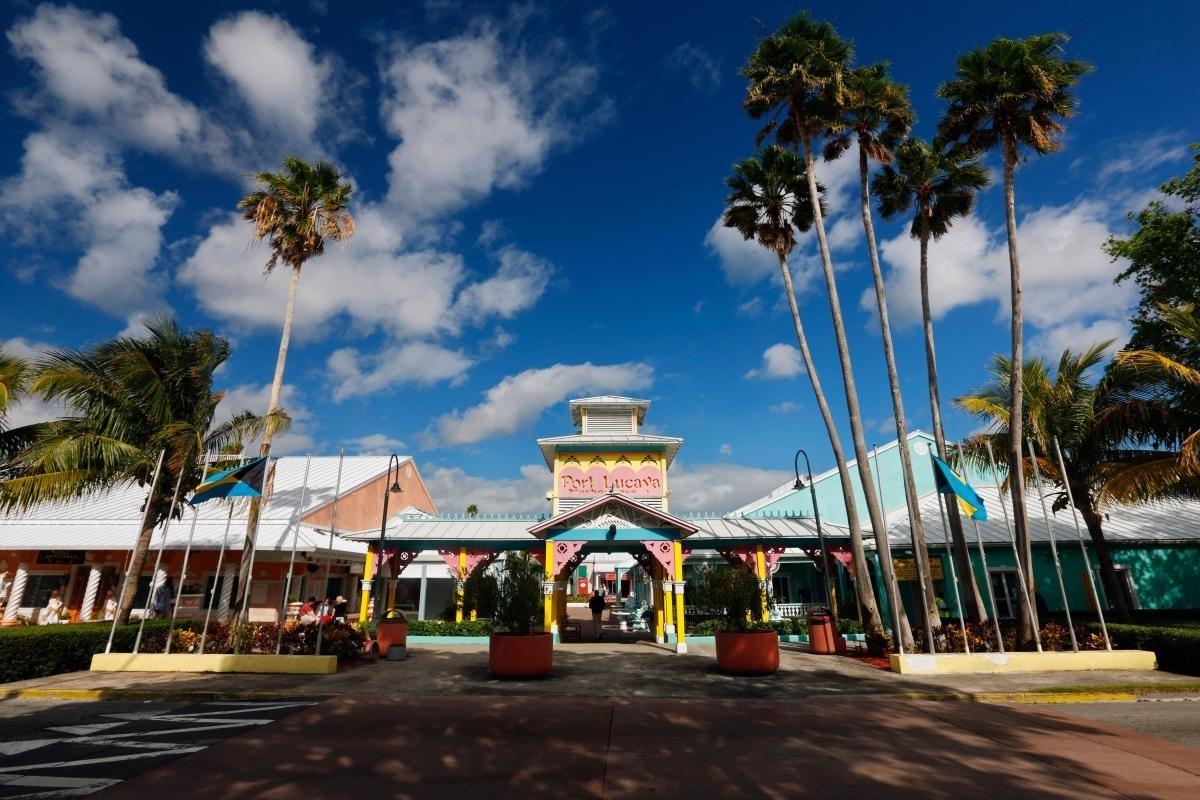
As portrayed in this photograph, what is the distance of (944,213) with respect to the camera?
17.3m

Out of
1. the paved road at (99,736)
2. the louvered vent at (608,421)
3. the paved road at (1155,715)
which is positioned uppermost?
the louvered vent at (608,421)

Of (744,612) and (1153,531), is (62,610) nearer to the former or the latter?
(744,612)

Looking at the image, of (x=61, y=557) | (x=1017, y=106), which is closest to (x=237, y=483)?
(x=61, y=557)

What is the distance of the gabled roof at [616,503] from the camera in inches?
701

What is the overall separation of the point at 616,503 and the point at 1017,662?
415 inches

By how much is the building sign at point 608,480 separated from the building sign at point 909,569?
30.3 feet

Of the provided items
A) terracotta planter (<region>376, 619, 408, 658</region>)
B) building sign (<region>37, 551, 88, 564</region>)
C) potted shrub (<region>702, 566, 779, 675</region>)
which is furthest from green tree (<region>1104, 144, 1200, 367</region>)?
building sign (<region>37, 551, 88, 564</region>)

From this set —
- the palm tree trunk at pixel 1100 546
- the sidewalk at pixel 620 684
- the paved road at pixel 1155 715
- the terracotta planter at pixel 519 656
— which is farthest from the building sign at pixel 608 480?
the paved road at pixel 1155 715

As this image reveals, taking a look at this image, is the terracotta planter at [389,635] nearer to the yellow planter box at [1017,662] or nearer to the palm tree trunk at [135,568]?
the palm tree trunk at [135,568]

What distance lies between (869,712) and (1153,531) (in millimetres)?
19341

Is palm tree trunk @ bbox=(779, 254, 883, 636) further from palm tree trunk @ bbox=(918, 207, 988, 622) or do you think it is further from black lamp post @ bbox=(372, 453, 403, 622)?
black lamp post @ bbox=(372, 453, 403, 622)

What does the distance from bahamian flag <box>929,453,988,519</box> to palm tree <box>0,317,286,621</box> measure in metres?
17.0

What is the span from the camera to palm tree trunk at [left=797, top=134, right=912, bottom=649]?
1379cm

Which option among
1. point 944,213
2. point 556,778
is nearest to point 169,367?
point 556,778
